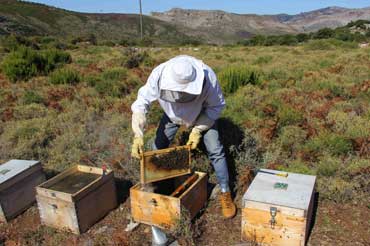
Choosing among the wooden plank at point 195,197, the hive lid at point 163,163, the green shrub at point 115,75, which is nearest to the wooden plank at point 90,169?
the hive lid at point 163,163

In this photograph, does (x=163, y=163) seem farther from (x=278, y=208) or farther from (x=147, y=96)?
(x=278, y=208)

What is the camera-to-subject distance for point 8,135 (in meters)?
5.22

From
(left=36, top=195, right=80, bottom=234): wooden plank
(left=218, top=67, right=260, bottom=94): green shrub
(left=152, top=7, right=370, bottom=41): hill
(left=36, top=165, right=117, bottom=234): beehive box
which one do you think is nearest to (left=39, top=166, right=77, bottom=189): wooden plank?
(left=36, top=165, right=117, bottom=234): beehive box

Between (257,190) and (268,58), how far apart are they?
10.4 m

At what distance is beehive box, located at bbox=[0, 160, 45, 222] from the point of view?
321 cm

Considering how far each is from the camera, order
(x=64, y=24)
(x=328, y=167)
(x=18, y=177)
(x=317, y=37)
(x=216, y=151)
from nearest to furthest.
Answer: (x=216, y=151), (x=18, y=177), (x=328, y=167), (x=317, y=37), (x=64, y=24)

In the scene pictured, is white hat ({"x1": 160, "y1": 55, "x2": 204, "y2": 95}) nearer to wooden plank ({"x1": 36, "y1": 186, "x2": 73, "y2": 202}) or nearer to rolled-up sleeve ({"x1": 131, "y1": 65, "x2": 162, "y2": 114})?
rolled-up sleeve ({"x1": 131, "y1": 65, "x2": 162, "y2": 114})

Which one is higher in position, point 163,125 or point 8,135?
point 163,125

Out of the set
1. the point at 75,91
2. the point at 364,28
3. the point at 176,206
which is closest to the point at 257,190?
the point at 176,206

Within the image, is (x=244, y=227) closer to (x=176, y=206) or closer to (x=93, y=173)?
(x=176, y=206)

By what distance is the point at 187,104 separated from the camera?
297cm

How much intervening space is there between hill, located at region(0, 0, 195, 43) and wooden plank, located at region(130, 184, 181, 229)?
37.6 metres

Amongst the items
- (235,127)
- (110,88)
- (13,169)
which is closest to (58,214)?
(13,169)

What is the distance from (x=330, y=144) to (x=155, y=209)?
2.58 m
